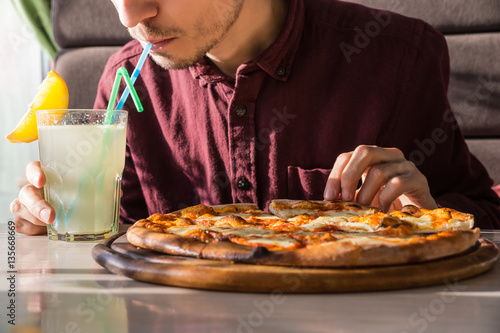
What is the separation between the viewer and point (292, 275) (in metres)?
0.64

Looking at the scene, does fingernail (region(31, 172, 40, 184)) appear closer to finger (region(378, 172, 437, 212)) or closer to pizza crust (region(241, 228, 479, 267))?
pizza crust (region(241, 228, 479, 267))

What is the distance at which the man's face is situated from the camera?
116 cm

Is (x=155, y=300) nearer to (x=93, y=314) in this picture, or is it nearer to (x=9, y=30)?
(x=93, y=314)

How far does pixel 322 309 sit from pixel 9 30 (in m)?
3.63

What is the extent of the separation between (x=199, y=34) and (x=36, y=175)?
507 millimetres

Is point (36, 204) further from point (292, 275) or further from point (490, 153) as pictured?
point (490, 153)

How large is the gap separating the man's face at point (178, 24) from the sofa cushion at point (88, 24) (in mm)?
1161

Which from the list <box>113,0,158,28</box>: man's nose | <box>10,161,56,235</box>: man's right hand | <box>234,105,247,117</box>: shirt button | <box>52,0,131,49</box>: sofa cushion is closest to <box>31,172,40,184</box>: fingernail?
<box>10,161,56,235</box>: man's right hand

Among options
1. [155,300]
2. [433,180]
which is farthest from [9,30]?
[155,300]

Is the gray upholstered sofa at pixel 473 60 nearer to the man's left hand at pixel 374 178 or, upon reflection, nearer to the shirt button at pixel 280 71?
the shirt button at pixel 280 71

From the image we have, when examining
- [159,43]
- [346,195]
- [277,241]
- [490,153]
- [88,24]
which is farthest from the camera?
[88,24]

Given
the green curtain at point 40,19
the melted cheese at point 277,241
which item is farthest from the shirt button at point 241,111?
the green curtain at point 40,19

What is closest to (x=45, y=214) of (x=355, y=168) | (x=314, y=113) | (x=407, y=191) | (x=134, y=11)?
(x=134, y=11)

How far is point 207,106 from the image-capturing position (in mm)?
1562
